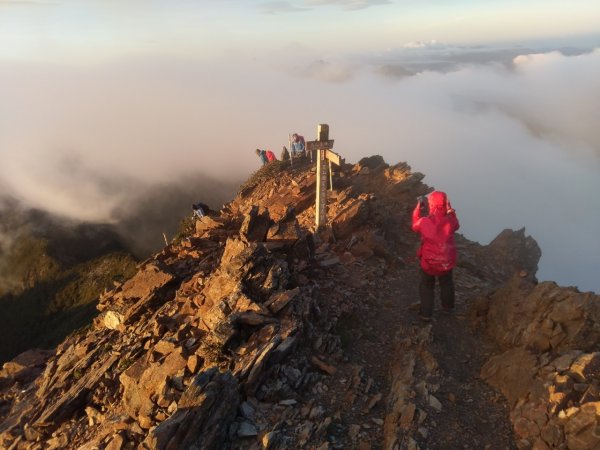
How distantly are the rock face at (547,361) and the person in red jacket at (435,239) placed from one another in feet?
5.93

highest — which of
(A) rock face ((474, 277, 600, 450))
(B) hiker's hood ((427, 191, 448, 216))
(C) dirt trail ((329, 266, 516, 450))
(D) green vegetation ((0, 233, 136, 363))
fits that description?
(B) hiker's hood ((427, 191, 448, 216))

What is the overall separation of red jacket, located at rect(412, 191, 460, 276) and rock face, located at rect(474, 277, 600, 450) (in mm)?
2051

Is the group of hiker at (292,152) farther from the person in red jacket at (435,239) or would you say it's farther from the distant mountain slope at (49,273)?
the distant mountain slope at (49,273)

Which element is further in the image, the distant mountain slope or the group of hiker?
the distant mountain slope

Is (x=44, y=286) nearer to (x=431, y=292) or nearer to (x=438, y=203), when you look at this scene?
(x=431, y=292)

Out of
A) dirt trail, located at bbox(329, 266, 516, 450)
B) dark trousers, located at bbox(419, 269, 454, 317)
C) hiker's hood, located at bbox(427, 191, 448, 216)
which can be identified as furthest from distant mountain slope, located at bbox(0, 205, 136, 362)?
hiker's hood, located at bbox(427, 191, 448, 216)

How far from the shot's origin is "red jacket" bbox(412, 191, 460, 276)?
38.4 feet

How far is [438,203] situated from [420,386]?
4523mm

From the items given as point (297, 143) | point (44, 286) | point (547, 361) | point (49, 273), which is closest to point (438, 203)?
point (547, 361)

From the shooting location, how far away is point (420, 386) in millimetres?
10039

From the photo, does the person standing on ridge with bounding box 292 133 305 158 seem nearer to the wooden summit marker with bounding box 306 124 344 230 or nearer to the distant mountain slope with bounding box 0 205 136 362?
the wooden summit marker with bounding box 306 124 344 230

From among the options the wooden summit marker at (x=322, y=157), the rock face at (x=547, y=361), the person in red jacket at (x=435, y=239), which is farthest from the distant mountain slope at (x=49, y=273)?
the rock face at (x=547, y=361)

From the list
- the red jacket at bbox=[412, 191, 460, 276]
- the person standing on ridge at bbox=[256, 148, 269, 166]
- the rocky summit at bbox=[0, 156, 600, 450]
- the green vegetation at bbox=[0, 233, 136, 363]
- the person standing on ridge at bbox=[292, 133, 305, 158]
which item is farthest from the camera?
the green vegetation at bbox=[0, 233, 136, 363]

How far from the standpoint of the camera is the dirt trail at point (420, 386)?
8.86 metres
